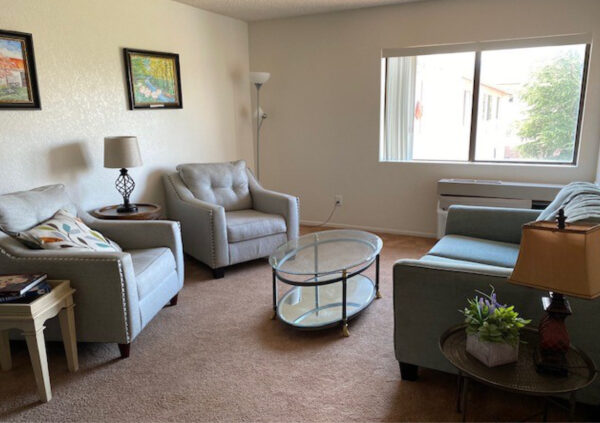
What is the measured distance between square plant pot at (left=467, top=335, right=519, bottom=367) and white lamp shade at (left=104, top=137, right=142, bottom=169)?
8.79 ft

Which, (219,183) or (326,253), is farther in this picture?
(219,183)

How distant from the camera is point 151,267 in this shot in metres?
2.58

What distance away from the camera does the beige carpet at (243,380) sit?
1930mm

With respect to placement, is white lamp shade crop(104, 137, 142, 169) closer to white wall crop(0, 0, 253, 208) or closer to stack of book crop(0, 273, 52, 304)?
white wall crop(0, 0, 253, 208)

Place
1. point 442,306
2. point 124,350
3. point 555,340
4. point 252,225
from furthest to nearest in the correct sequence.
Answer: point 252,225 < point 124,350 < point 442,306 < point 555,340

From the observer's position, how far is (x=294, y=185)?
5.09 m

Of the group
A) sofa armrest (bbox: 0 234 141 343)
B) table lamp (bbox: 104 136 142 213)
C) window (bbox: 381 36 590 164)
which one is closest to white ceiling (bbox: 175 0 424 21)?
window (bbox: 381 36 590 164)


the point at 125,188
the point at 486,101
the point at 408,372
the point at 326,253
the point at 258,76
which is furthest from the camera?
the point at 258,76

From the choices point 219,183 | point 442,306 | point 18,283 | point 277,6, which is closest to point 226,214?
point 219,183

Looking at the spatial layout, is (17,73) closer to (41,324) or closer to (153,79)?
(153,79)

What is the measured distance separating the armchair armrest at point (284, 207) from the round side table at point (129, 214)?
0.98 m

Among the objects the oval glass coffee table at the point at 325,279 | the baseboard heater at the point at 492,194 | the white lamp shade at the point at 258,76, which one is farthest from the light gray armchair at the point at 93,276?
the baseboard heater at the point at 492,194

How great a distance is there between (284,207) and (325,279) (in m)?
1.05

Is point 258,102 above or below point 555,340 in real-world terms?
above
